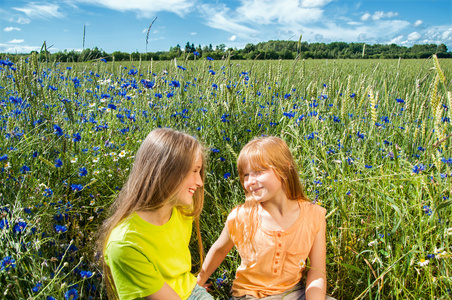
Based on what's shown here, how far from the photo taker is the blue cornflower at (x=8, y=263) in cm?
114


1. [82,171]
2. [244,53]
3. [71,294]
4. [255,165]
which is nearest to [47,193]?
[82,171]

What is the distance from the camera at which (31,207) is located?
1.47 m

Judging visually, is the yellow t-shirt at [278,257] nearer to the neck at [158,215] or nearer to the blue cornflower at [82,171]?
the neck at [158,215]

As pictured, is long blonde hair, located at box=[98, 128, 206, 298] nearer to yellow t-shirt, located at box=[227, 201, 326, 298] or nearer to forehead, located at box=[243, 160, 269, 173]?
forehead, located at box=[243, 160, 269, 173]

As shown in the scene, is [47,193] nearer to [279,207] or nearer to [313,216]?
[279,207]

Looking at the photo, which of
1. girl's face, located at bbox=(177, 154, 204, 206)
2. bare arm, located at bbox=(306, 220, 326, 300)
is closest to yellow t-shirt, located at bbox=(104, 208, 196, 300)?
girl's face, located at bbox=(177, 154, 204, 206)

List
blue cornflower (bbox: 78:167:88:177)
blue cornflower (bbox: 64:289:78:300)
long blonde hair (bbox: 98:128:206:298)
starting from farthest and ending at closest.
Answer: blue cornflower (bbox: 78:167:88:177) < long blonde hair (bbox: 98:128:206:298) < blue cornflower (bbox: 64:289:78:300)

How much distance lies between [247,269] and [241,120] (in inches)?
47.7

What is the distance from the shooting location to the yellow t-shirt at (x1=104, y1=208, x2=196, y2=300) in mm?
1106

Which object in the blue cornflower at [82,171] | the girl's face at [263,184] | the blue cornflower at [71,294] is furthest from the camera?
the blue cornflower at [82,171]

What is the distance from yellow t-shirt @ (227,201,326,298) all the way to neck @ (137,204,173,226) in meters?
0.35

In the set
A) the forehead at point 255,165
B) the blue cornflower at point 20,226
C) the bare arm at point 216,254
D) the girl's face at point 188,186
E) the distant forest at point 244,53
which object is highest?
the distant forest at point 244,53

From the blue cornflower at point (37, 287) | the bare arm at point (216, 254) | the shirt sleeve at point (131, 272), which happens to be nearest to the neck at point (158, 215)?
the shirt sleeve at point (131, 272)

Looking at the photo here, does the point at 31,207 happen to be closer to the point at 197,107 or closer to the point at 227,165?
the point at 227,165
